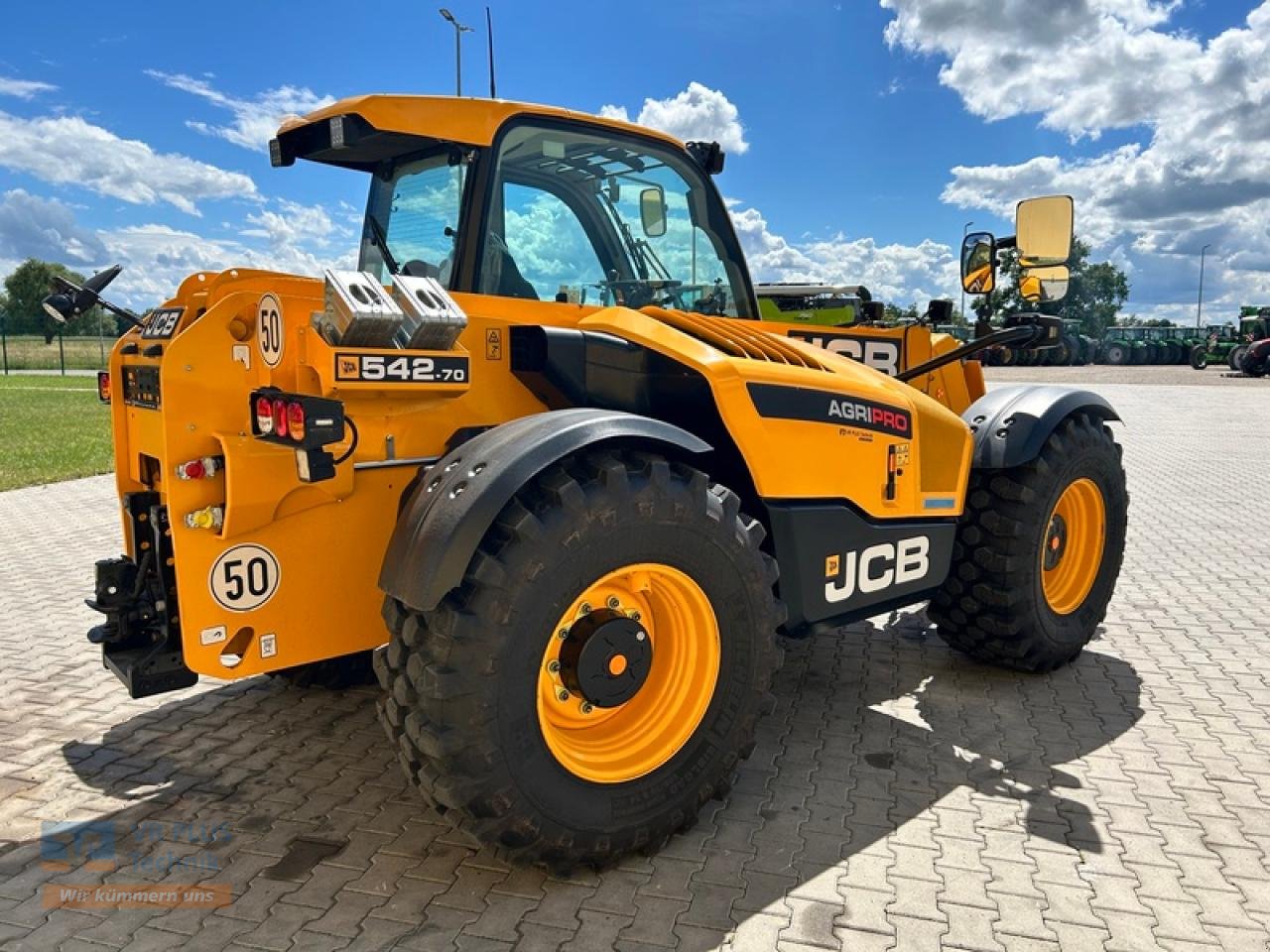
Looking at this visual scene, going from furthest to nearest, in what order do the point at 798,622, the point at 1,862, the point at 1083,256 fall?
the point at 1083,256, the point at 798,622, the point at 1,862

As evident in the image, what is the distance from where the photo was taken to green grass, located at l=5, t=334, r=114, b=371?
39.1 meters

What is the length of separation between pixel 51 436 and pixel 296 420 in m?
15.5

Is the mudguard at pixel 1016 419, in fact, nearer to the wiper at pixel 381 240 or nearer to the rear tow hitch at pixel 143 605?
the wiper at pixel 381 240

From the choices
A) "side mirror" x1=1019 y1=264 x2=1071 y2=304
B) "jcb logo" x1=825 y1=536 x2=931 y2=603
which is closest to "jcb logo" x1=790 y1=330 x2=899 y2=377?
"side mirror" x1=1019 y1=264 x2=1071 y2=304

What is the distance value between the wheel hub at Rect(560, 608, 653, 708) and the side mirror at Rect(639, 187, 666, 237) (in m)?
1.80

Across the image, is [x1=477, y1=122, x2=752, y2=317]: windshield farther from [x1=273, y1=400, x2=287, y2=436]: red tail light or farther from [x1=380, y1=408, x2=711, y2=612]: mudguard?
[x1=273, y1=400, x2=287, y2=436]: red tail light

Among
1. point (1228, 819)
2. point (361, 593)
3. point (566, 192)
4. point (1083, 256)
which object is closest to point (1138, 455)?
point (1228, 819)

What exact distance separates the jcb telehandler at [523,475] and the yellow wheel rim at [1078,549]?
114 centimetres

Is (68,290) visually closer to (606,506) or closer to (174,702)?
(174,702)

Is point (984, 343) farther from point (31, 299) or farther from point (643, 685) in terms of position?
point (31, 299)

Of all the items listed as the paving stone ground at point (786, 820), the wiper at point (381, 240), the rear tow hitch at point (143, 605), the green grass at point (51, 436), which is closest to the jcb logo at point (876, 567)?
the paving stone ground at point (786, 820)

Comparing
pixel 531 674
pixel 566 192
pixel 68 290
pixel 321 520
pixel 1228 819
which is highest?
pixel 566 192

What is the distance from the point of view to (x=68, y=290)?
12.1 feet

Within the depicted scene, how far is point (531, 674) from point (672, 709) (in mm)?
665
